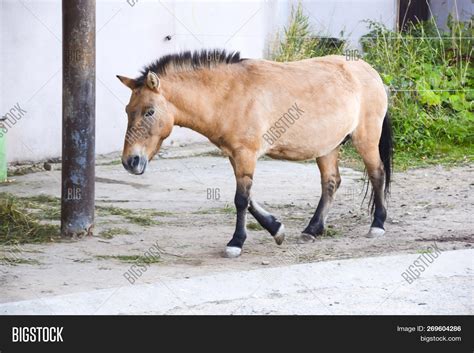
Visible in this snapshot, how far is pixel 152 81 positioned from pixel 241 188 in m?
1.13

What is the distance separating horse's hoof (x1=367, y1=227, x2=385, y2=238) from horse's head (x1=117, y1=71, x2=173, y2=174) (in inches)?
85.9

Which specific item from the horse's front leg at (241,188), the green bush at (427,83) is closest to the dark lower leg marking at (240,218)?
the horse's front leg at (241,188)

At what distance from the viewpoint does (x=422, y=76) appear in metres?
13.7

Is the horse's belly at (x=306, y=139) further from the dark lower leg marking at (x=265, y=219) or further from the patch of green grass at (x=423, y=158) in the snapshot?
the patch of green grass at (x=423, y=158)

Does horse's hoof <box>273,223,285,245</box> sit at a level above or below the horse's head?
below

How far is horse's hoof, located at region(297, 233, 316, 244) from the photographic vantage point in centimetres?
856

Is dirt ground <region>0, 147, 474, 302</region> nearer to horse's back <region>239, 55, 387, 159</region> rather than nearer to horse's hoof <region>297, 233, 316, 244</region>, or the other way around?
horse's hoof <region>297, 233, 316, 244</region>

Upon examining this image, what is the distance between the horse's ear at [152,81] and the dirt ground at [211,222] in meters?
1.36

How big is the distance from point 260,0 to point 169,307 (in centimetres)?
820

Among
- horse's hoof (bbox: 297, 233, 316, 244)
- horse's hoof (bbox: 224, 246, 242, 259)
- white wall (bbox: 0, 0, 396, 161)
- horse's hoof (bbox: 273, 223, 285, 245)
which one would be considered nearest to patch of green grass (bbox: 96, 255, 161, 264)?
horse's hoof (bbox: 224, 246, 242, 259)

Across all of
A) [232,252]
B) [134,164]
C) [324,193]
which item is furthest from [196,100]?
[324,193]

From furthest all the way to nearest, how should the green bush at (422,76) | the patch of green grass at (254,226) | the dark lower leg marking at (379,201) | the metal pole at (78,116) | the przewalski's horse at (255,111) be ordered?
1. the green bush at (422,76)
2. the patch of green grass at (254,226)
3. the dark lower leg marking at (379,201)
4. the metal pole at (78,116)
5. the przewalski's horse at (255,111)

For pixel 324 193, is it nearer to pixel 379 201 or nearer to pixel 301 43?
pixel 379 201

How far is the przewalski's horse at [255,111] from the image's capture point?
25.4 feet
